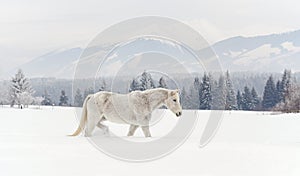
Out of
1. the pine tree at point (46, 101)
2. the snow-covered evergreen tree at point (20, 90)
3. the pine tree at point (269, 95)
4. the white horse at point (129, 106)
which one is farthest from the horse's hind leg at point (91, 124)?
the pine tree at point (46, 101)

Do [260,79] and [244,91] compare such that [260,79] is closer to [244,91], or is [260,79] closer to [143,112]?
[244,91]

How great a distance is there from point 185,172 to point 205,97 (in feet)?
95.0

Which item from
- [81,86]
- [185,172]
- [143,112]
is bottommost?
[185,172]

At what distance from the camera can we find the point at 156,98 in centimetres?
1032

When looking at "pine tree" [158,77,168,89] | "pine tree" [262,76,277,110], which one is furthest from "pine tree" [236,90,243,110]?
"pine tree" [158,77,168,89]

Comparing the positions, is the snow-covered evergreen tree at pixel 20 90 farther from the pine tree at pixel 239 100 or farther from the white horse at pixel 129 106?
the white horse at pixel 129 106

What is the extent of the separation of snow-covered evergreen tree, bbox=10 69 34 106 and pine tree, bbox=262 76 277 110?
33.2 m

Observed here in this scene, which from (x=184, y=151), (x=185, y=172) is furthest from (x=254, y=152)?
(x=185, y=172)

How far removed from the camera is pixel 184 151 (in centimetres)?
782

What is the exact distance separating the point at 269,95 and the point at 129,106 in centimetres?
4952

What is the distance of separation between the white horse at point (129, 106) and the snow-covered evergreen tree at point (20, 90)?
46.5 meters

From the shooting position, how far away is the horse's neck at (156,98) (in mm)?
10281

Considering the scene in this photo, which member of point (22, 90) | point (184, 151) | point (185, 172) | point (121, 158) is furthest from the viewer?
point (22, 90)

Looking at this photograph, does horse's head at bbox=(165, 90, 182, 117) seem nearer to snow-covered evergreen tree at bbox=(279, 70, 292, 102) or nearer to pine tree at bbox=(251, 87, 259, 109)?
snow-covered evergreen tree at bbox=(279, 70, 292, 102)
